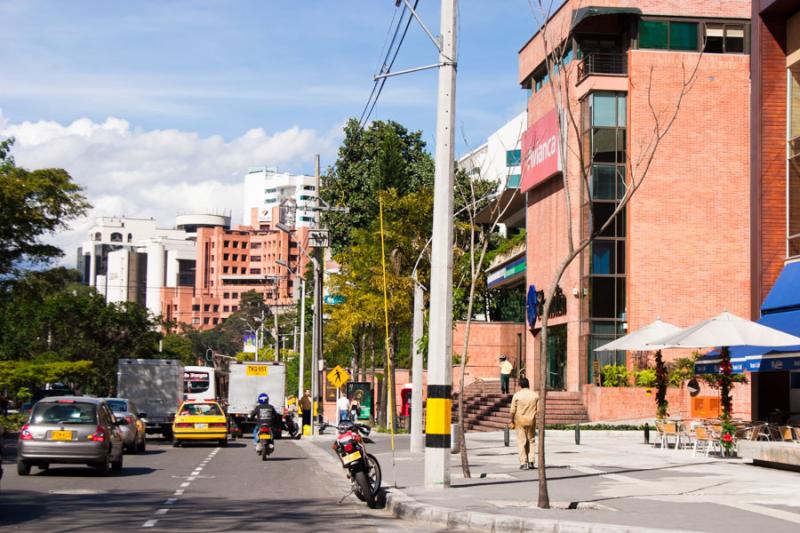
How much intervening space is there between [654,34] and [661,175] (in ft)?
18.9

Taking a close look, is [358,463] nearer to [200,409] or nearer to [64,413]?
[64,413]

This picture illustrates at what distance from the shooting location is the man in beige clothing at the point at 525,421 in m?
23.6

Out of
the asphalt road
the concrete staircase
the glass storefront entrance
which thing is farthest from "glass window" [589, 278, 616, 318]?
the asphalt road

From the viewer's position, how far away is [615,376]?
43781mm

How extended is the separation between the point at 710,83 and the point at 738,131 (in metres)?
2.14

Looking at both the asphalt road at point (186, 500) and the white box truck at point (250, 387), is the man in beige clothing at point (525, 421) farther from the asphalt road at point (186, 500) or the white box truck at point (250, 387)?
the white box truck at point (250, 387)

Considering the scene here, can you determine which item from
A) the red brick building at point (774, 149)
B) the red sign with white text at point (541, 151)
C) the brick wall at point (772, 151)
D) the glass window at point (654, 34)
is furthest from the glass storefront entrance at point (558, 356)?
the brick wall at point (772, 151)

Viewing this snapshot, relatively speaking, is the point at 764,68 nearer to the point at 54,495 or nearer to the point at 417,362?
the point at 417,362

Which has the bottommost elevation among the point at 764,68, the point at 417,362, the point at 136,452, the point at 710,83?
the point at 136,452

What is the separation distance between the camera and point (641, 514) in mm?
14633

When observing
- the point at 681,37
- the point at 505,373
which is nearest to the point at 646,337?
the point at 505,373

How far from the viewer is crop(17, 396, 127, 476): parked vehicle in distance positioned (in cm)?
2252

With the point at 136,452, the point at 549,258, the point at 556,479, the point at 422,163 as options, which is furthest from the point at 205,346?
the point at 556,479

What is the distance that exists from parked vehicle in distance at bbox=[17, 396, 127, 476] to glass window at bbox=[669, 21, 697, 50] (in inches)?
1199
